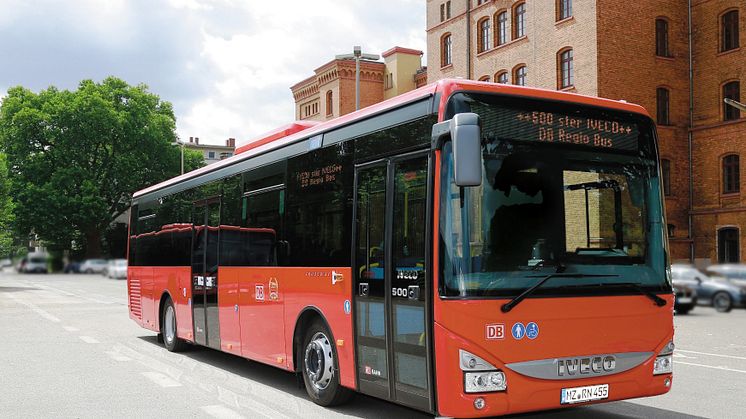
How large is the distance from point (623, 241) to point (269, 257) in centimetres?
435

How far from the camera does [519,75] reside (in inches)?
1553

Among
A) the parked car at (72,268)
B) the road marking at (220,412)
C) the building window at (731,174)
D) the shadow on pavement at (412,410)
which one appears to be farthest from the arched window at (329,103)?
the road marking at (220,412)

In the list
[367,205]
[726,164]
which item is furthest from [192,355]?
[726,164]

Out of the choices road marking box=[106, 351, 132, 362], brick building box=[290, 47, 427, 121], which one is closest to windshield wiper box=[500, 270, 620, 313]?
road marking box=[106, 351, 132, 362]

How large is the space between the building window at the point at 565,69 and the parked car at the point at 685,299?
1488cm

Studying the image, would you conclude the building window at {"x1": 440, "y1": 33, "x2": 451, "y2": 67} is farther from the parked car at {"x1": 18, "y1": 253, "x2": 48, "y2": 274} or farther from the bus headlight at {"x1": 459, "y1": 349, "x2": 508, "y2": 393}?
the bus headlight at {"x1": 459, "y1": 349, "x2": 508, "y2": 393}

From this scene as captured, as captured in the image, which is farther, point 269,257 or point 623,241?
point 269,257

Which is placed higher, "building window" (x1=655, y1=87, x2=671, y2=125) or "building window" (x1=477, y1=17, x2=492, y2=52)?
"building window" (x1=477, y1=17, x2=492, y2=52)

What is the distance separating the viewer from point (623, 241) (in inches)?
254

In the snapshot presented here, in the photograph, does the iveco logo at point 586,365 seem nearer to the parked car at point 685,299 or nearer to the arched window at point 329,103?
the parked car at point 685,299

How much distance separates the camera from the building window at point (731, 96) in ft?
118

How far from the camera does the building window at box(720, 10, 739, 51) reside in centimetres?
3622

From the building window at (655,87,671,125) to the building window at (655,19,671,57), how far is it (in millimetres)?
1722

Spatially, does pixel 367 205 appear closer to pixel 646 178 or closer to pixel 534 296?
pixel 534 296
